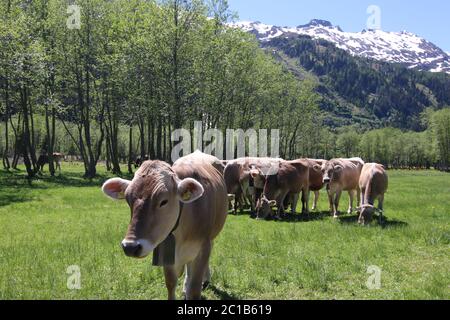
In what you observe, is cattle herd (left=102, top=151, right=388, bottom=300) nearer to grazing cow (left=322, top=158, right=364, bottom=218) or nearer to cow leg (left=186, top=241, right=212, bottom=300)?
cow leg (left=186, top=241, right=212, bottom=300)

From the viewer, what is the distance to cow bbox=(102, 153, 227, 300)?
5.06 metres

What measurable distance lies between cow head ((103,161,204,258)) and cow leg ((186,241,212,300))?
1.22 m

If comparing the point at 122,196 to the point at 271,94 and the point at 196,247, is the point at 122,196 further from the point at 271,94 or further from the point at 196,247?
A: the point at 271,94

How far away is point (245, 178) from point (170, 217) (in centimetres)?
1533

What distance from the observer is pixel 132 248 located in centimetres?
484

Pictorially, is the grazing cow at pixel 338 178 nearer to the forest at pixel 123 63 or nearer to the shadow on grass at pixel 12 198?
the shadow on grass at pixel 12 198

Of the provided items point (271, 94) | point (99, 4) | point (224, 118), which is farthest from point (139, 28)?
point (271, 94)

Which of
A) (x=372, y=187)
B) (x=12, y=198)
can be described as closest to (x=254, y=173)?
(x=372, y=187)

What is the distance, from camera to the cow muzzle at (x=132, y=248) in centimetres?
483

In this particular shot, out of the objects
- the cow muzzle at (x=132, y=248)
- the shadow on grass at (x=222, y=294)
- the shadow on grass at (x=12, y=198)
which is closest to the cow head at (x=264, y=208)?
the shadow on grass at (x=222, y=294)

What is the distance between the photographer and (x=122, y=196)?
18.7 feet

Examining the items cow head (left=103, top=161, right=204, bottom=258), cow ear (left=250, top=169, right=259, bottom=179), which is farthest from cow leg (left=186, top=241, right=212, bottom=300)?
cow ear (left=250, top=169, right=259, bottom=179)

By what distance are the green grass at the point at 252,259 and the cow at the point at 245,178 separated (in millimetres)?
2497

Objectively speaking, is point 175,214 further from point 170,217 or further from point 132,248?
point 132,248
